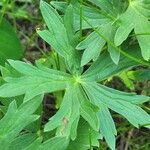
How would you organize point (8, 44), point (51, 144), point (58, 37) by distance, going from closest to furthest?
point (51, 144) → point (58, 37) → point (8, 44)

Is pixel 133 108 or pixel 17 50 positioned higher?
pixel 17 50

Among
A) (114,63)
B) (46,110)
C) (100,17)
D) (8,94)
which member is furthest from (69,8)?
(46,110)

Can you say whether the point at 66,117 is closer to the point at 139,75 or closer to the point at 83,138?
the point at 83,138

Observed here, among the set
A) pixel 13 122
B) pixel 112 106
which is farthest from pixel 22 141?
pixel 112 106

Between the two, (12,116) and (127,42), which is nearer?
(12,116)

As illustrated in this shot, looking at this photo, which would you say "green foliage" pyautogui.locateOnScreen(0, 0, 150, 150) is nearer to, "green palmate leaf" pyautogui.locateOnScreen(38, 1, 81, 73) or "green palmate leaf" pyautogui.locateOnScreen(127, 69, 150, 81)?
"green palmate leaf" pyautogui.locateOnScreen(38, 1, 81, 73)

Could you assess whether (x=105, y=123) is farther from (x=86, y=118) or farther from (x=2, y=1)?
(x=2, y=1)

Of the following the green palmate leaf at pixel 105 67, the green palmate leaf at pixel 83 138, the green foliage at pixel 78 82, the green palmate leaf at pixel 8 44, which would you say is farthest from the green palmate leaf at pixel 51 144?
the green palmate leaf at pixel 8 44
